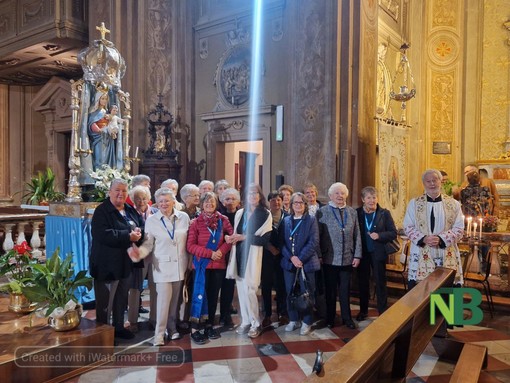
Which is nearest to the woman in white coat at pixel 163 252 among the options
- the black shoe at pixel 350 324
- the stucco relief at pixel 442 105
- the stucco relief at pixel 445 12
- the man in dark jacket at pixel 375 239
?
the black shoe at pixel 350 324

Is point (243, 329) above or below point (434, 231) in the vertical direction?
below

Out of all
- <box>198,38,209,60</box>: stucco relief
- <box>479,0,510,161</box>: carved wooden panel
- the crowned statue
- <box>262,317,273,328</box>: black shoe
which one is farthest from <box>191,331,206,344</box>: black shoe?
<box>479,0,510,161</box>: carved wooden panel

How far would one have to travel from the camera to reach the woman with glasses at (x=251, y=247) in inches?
156

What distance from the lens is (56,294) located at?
11.3 feet

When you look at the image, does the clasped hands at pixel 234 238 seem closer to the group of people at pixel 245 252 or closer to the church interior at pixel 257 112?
the group of people at pixel 245 252

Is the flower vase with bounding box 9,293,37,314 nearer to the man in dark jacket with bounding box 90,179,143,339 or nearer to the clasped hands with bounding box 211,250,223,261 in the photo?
the man in dark jacket with bounding box 90,179,143,339

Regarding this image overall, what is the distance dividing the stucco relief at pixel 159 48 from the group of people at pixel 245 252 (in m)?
4.90

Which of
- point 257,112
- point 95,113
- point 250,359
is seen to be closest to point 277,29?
point 257,112

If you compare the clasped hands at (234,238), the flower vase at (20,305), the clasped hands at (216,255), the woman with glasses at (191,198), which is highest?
the woman with glasses at (191,198)

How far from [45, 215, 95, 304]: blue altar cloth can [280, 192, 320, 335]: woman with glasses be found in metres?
2.31

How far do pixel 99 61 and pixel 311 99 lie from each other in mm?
3104

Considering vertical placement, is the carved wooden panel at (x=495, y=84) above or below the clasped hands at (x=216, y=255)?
above

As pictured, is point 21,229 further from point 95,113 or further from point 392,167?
point 392,167

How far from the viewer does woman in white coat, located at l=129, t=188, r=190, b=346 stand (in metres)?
3.72
